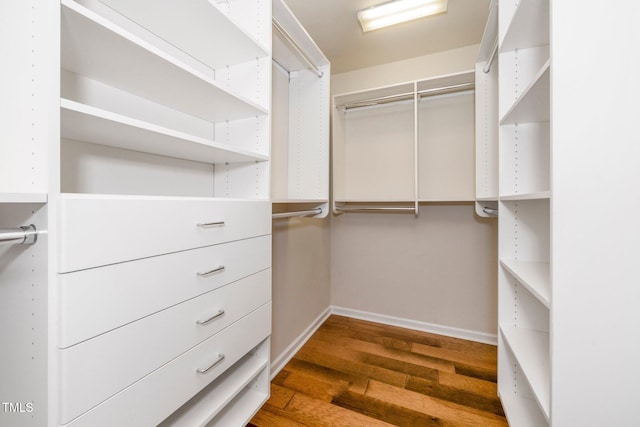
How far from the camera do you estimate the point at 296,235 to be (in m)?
2.12

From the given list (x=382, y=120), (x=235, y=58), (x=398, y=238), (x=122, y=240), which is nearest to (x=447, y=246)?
(x=398, y=238)

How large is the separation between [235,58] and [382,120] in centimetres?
154

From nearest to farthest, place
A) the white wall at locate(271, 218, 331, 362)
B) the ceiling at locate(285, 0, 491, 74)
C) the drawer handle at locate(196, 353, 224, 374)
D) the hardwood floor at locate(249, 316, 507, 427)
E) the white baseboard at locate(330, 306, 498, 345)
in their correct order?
1. the drawer handle at locate(196, 353, 224, 374)
2. the hardwood floor at locate(249, 316, 507, 427)
3. the ceiling at locate(285, 0, 491, 74)
4. the white wall at locate(271, 218, 331, 362)
5. the white baseboard at locate(330, 306, 498, 345)

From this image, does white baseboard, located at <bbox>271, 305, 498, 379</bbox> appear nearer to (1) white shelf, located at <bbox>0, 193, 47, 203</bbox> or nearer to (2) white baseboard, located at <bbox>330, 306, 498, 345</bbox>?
(2) white baseboard, located at <bbox>330, 306, 498, 345</bbox>

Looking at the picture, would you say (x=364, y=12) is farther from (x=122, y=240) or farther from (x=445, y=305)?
(x=445, y=305)

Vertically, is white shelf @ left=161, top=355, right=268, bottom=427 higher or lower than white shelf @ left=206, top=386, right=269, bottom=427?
higher

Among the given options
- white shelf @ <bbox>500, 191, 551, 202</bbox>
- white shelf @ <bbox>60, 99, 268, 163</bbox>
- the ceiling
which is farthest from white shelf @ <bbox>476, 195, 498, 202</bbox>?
white shelf @ <bbox>60, 99, 268, 163</bbox>

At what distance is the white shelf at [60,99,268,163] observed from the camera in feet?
2.32

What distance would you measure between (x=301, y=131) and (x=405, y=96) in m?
0.97

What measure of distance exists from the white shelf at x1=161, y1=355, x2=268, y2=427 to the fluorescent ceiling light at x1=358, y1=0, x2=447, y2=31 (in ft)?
7.25

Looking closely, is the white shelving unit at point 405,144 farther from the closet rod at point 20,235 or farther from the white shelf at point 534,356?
the closet rod at point 20,235

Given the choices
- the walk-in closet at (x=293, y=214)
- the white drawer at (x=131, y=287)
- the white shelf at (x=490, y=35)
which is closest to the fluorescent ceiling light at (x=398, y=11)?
the walk-in closet at (x=293, y=214)

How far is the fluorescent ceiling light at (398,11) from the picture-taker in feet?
5.64

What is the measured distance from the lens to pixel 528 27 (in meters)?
1.19
